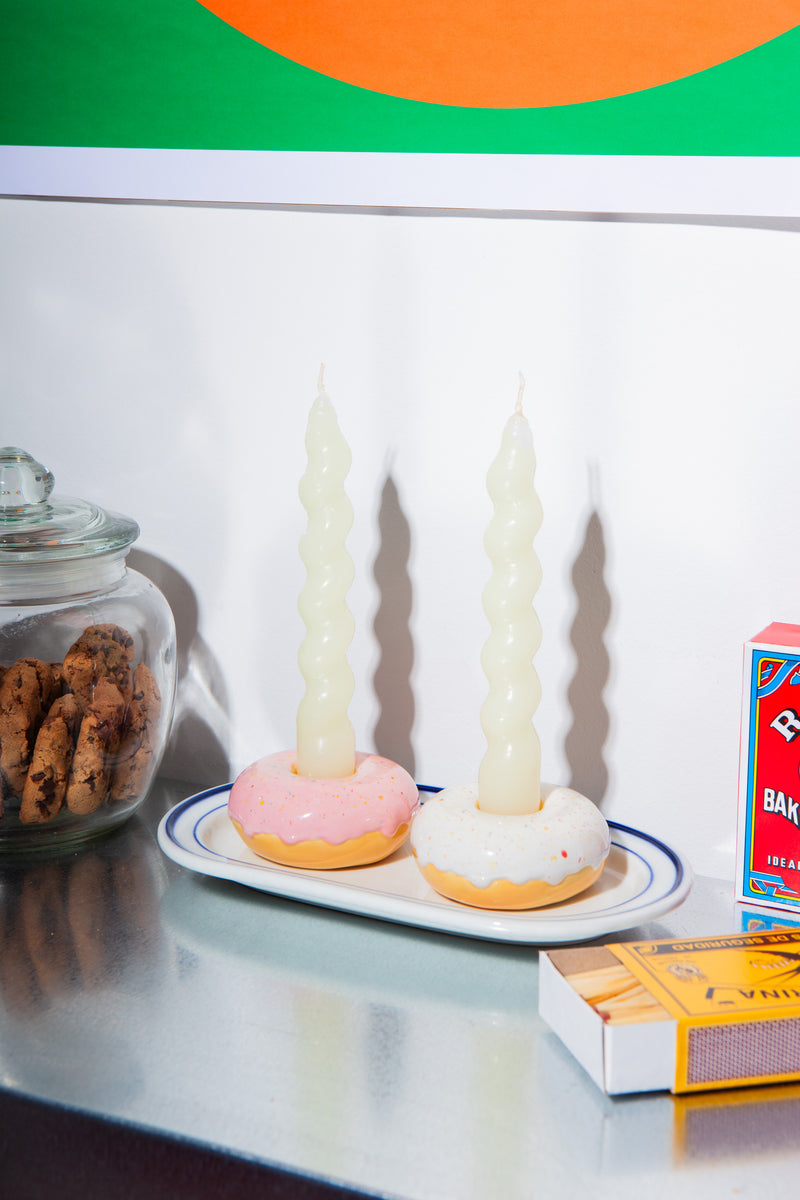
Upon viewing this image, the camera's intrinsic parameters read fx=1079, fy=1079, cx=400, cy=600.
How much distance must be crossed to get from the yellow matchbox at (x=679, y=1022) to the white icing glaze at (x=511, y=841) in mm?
71

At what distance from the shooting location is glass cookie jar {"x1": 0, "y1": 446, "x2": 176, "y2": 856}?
0.67 meters

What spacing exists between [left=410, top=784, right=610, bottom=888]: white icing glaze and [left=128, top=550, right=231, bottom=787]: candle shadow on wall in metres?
0.27

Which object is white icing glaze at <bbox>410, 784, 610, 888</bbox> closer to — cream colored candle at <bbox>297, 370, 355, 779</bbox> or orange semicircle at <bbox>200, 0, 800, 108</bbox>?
cream colored candle at <bbox>297, 370, 355, 779</bbox>

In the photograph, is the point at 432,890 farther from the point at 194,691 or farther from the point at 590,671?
the point at 194,691

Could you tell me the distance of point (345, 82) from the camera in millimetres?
690

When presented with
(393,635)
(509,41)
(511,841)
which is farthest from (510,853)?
(509,41)

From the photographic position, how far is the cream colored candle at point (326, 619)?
64 centimetres

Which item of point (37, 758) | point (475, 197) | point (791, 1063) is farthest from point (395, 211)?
point (791, 1063)

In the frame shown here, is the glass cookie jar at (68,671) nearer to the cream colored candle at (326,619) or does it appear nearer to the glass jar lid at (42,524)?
the glass jar lid at (42,524)

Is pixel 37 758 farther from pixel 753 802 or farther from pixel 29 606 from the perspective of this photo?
pixel 753 802

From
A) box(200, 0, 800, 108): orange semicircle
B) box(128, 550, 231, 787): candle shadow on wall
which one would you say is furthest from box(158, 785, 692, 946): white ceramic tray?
box(200, 0, 800, 108): orange semicircle

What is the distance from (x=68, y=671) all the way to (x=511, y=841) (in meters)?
0.30

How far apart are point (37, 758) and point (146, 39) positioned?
497mm

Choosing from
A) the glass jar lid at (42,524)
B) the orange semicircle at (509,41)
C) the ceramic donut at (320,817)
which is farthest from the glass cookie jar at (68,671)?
the orange semicircle at (509,41)
